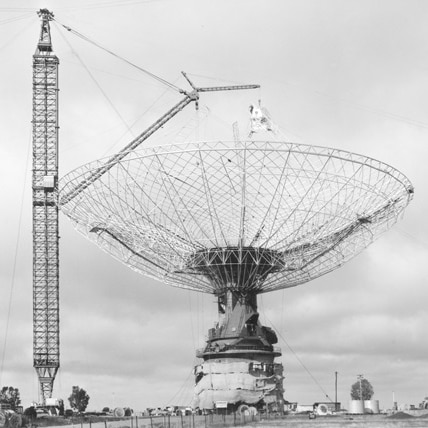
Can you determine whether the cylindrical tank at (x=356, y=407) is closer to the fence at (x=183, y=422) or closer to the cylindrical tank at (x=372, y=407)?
the cylindrical tank at (x=372, y=407)

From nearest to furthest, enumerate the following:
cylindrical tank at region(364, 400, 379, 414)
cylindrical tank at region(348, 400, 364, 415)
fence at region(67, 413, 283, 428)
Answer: fence at region(67, 413, 283, 428)
cylindrical tank at region(348, 400, 364, 415)
cylindrical tank at region(364, 400, 379, 414)

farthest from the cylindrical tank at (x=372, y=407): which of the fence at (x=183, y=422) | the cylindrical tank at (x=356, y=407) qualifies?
the fence at (x=183, y=422)

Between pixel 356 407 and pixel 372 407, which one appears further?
pixel 372 407

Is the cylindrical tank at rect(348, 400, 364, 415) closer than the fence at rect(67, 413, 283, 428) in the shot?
No

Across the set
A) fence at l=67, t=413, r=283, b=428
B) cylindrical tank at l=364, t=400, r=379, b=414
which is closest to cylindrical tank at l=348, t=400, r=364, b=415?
cylindrical tank at l=364, t=400, r=379, b=414

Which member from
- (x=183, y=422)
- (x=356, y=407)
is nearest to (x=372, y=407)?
(x=356, y=407)

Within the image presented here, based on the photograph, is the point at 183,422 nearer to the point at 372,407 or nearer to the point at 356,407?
the point at 356,407

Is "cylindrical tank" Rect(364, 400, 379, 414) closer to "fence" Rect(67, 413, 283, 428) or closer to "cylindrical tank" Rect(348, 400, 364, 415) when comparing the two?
"cylindrical tank" Rect(348, 400, 364, 415)

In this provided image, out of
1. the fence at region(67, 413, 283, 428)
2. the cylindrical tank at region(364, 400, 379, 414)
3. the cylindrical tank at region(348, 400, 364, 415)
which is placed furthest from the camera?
the cylindrical tank at region(364, 400, 379, 414)

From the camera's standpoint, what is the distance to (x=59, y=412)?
12562 centimetres

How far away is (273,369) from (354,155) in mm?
32513

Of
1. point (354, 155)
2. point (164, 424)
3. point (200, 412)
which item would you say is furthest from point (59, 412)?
point (354, 155)

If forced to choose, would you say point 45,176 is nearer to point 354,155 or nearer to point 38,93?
point 38,93

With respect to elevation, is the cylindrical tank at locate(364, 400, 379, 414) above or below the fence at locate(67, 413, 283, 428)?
above
